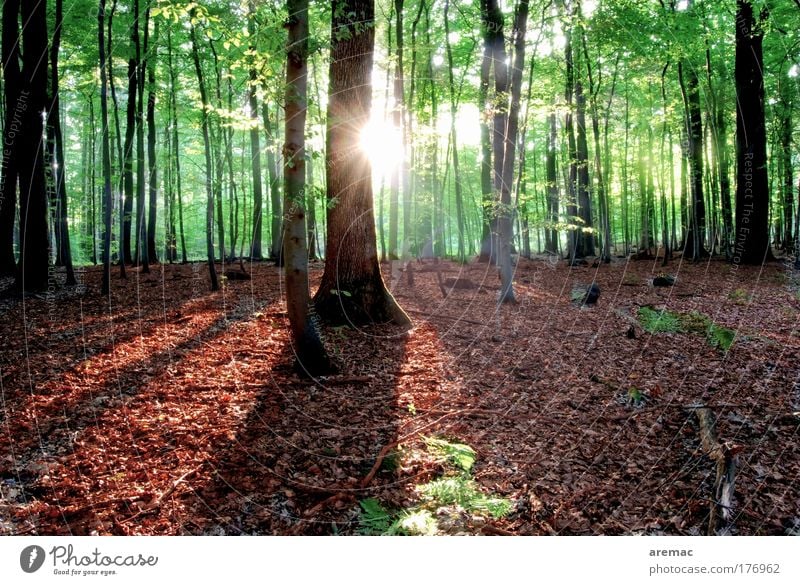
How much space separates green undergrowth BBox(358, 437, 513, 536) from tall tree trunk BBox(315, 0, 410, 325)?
488cm

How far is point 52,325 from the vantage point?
343 inches

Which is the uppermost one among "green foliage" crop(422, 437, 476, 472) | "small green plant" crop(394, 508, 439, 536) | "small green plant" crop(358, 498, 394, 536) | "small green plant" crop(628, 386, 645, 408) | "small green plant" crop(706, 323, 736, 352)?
"small green plant" crop(706, 323, 736, 352)

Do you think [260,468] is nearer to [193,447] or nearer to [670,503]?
[193,447]

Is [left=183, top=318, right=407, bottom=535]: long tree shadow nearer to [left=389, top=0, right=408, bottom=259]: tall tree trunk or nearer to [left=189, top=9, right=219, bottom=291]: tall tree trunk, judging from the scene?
[left=389, top=0, right=408, bottom=259]: tall tree trunk

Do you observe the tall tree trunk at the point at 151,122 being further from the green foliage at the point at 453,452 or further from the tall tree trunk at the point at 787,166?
the tall tree trunk at the point at 787,166

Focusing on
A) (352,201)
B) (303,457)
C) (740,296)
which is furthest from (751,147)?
(303,457)

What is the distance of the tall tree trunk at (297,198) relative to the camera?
18.2 feet

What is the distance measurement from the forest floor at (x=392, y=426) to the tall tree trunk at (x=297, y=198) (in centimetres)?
40

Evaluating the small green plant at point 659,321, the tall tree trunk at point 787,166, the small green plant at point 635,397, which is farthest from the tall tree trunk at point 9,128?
the tall tree trunk at point 787,166

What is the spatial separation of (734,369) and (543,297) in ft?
21.2

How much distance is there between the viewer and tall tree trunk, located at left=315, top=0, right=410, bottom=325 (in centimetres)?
791

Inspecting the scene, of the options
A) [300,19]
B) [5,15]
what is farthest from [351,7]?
[5,15]

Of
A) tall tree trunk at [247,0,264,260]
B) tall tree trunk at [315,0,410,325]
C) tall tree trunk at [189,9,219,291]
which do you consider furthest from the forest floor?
tall tree trunk at [247,0,264,260]

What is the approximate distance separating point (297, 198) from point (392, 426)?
117 inches
